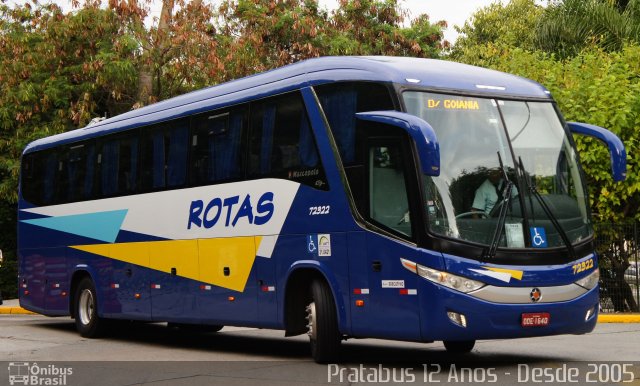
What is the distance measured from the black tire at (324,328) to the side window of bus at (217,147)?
8.13 feet

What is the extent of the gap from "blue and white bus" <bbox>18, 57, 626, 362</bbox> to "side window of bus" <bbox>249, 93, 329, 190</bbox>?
0.03 metres

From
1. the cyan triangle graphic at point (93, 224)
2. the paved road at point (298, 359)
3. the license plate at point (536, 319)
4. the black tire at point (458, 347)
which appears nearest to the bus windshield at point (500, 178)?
the license plate at point (536, 319)

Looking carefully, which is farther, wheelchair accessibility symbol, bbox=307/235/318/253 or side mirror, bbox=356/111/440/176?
wheelchair accessibility symbol, bbox=307/235/318/253

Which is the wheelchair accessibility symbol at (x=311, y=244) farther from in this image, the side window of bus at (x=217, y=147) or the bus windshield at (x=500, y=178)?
the bus windshield at (x=500, y=178)

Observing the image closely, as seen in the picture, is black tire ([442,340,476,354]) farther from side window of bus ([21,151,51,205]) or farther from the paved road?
side window of bus ([21,151,51,205])

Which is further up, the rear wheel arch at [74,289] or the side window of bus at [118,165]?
the side window of bus at [118,165]

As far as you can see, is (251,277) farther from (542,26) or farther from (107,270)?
(542,26)

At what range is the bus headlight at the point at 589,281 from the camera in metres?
12.0

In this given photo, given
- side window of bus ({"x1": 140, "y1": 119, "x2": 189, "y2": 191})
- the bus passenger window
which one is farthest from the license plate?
side window of bus ({"x1": 140, "y1": 119, "x2": 189, "y2": 191})

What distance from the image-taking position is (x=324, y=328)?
41.5 ft

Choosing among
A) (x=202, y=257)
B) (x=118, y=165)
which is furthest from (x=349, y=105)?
(x=118, y=165)

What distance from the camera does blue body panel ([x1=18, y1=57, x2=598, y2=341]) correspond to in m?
11.3

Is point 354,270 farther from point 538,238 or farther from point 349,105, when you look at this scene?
point 538,238

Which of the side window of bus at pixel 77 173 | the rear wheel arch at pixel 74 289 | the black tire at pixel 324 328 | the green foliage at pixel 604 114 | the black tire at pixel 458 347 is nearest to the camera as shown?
the black tire at pixel 324 328
